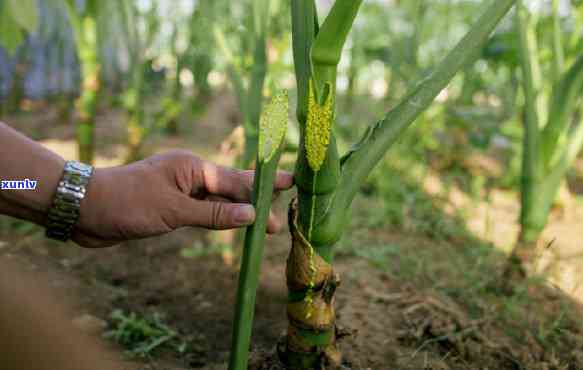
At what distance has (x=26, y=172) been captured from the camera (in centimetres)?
95

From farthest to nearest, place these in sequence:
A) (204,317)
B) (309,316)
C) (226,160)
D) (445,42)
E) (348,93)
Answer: (348,93) → (445,42) → (226,160) → (204,317) → (309,316)

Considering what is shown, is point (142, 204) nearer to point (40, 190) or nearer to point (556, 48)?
point (40, 190)

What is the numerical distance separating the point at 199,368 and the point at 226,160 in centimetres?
159

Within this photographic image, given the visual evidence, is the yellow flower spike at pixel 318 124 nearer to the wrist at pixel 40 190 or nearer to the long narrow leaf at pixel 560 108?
the wrist at pixel 40 190

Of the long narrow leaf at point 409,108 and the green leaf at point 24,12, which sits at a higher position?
the green leaf at point 24,12

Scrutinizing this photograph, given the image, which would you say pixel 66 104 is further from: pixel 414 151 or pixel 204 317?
pixel 204 317

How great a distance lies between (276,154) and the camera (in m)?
0.85

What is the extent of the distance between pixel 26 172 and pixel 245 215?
1.33ft

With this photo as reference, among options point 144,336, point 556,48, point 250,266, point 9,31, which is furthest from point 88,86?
point 556,48

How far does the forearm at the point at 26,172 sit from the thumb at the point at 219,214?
0.81 ft

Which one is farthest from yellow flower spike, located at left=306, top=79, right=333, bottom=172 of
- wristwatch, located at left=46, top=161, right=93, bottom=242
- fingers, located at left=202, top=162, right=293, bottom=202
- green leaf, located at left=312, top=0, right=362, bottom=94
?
wristwatch, located at left=46, top=161, right=93, bottom=242

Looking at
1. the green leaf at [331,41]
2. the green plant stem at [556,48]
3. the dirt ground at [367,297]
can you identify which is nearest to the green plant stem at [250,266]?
the green leaf at [331,41]

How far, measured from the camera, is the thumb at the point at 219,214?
871 millimetres

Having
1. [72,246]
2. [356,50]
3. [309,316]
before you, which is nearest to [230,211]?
[309,316]
